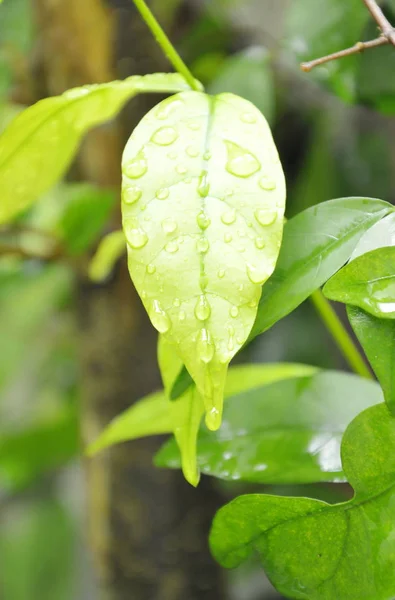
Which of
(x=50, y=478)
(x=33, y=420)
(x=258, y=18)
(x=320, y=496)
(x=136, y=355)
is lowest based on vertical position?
(x=50, y=478)

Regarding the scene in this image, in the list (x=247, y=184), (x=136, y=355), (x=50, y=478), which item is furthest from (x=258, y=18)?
(x=50, y=478)

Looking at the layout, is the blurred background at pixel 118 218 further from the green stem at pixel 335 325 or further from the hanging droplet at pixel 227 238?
the hanging droplet at pixel 227 238

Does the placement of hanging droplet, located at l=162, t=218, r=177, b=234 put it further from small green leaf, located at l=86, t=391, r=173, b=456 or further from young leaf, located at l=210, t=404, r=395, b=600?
small green leaf, located at l=86, t=391, r=173, b=456

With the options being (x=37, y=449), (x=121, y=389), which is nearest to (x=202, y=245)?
(x=121, y=389)

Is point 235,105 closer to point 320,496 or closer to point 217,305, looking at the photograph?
point 217,305

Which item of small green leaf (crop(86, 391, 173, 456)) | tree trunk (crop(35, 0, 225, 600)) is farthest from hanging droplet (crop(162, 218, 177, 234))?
tree trunk (crop(35, 0, 225, 600))

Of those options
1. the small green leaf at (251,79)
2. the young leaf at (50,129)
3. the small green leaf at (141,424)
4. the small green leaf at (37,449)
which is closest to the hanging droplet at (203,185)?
the young leaf at (50,129)
